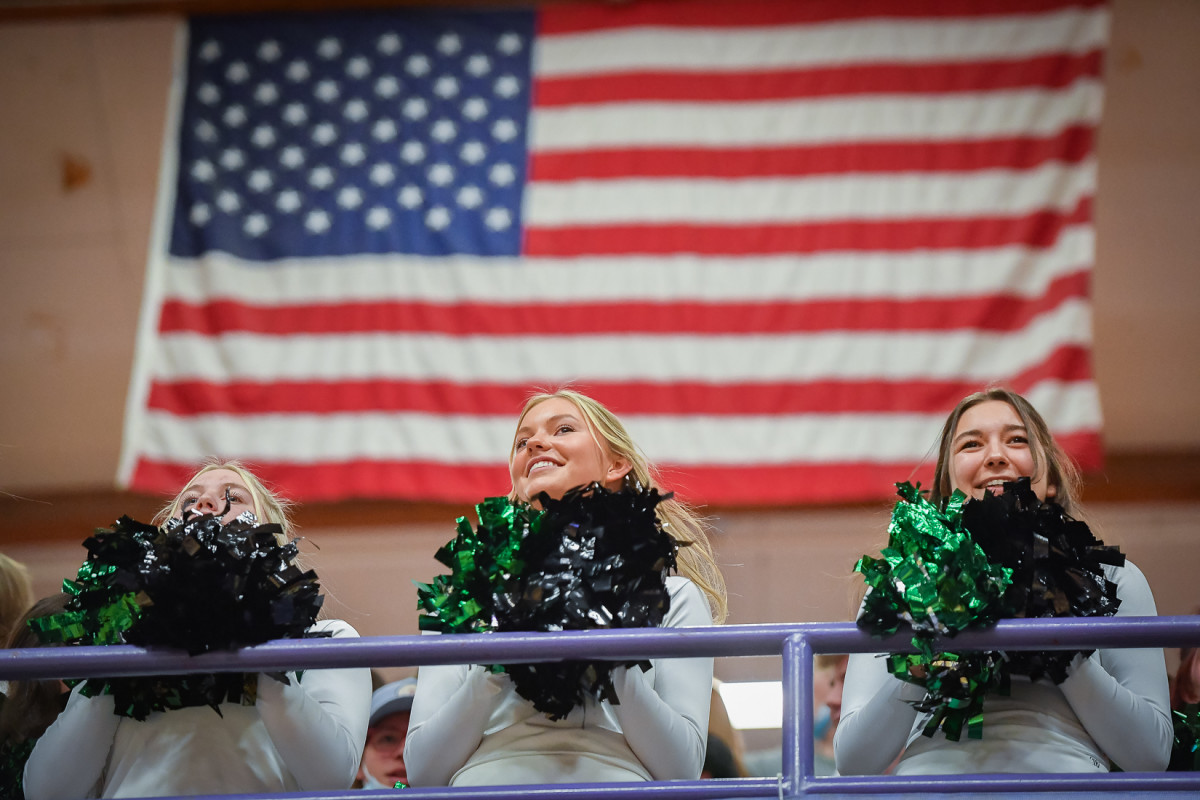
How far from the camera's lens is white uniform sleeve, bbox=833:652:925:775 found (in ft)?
6.33

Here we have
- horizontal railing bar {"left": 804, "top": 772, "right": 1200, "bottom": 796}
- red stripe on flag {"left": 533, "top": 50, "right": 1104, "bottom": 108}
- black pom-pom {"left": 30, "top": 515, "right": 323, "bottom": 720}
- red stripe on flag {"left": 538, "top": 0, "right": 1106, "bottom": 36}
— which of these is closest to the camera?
horizontal railing bar {"left": 804, "top": 772, "right": 1200, "bottom": 796}

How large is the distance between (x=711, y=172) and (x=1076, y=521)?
3.52 m

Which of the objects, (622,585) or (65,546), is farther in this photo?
(65,546)

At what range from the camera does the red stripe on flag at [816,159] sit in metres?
5.15

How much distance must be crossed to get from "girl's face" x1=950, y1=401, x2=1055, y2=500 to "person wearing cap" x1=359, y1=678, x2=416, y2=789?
1.51m

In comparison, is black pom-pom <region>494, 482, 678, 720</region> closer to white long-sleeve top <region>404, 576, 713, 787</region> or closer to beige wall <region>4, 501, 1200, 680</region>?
white long-sleeve top <region>404, 576, 713, 787</region>

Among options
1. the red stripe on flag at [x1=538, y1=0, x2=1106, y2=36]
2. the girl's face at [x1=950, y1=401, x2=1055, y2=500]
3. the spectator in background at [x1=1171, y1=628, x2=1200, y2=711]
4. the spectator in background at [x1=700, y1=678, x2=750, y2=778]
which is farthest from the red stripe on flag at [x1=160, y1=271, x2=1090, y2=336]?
the girl's face at [x1=950, y1=401, x2=1055, y2=500]

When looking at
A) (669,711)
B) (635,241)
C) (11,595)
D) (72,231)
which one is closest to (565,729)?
(669,711)

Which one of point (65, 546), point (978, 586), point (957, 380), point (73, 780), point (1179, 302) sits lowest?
point (73, 780)

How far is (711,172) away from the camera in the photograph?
5348mm

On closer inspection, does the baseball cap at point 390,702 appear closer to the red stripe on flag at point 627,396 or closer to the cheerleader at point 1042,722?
the cheerleader at point 1042,722

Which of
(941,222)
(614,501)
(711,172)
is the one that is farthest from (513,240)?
(614,501)

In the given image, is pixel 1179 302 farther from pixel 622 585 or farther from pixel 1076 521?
pixel 622 585

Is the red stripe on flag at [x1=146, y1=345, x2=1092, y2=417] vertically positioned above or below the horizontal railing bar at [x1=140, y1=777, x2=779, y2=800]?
above
